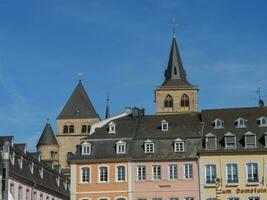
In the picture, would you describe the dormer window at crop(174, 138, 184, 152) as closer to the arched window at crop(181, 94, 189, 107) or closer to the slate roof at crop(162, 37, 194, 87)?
the arched window at crop(181, 94, 189, 107)

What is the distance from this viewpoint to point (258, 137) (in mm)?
60812

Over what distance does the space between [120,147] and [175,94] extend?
2256 inches

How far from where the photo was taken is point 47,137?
125 meters

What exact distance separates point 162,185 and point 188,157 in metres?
3.58

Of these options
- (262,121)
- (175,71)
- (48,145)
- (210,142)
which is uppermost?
(175,71)

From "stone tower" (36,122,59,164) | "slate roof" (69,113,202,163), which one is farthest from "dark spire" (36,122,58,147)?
"slate roof" (69,113,202,163)

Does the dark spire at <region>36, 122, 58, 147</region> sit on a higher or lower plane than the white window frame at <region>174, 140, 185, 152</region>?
higher

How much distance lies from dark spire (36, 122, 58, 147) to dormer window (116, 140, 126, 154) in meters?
63.8

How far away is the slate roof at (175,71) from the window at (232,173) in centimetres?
5954

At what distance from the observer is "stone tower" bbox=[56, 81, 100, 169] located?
12669cm

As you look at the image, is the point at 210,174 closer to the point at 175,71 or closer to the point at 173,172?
the point at 173,172

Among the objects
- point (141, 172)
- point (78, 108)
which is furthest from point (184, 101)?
point (141, 172)

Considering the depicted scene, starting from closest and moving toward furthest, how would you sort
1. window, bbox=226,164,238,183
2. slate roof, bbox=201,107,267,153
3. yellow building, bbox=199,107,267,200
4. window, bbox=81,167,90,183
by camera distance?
yellow building, bbox=199,107,267,200 → window, bbox=226,164,238,183 → slate roof, bbox=201,107,267,153 → window, bbox=81,167,90,183

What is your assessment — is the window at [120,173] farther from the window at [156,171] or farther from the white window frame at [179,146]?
the white window frame at [179,146]
